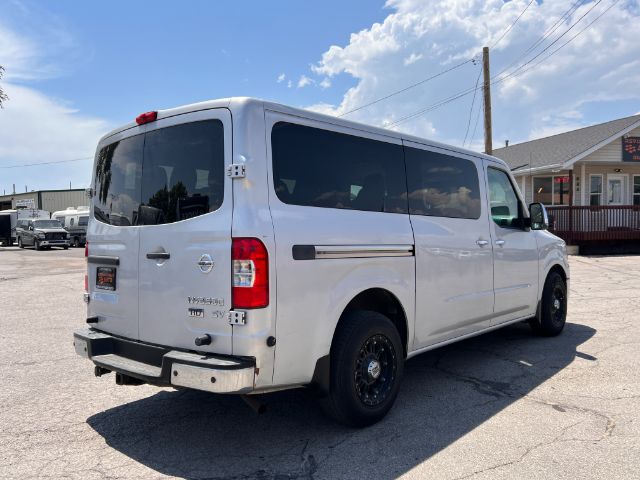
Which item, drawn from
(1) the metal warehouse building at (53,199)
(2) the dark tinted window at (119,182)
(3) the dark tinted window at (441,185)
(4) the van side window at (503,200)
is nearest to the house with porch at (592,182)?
(4) the van side window at (503,200)

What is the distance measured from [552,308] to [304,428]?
4.14 meters

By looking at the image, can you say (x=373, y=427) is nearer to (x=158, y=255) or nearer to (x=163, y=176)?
(x=158, y=255)

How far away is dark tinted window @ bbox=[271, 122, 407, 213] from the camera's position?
347 centimetres

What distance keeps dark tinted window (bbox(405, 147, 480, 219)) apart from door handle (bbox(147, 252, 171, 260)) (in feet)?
6.73

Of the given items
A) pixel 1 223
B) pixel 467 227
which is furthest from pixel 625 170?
pixel 1 223

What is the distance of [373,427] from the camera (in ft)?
12.8

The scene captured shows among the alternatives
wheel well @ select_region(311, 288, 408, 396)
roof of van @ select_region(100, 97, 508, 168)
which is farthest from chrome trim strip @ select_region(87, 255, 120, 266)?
wheel well @ select_region(311, 288, 408, 396)

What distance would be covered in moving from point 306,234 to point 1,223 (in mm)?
43883

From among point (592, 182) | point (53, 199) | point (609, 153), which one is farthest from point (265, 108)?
point (53, 199)

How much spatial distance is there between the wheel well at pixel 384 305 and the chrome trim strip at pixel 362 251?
0.30 metres

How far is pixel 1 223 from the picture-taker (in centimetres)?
4006

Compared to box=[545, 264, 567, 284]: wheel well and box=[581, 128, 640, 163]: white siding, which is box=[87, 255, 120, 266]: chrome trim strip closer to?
box=[545, 264, 567, 284]: wheel well

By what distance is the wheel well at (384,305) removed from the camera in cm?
404

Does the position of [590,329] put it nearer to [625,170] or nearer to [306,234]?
[306,234]
